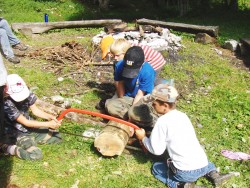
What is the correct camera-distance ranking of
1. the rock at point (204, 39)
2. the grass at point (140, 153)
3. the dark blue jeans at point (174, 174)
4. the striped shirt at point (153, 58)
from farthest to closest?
the rock at point (204, 39) < the striped shirt at point (153, 58) < the grass at point (140, 153) < the dark blue jeans at point (174, 174)

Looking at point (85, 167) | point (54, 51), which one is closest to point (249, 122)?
point (85, 167)

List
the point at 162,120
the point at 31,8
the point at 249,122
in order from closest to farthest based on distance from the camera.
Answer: the point at 162,120 → the point at 249,122 → the point at 31,8

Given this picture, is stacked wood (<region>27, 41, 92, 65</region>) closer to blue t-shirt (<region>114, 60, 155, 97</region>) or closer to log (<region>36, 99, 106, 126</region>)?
log (<region>36, 99, 106, 126</region>)

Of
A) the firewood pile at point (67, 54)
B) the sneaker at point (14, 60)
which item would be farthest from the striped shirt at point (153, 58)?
the sneaker at point (14, 60)

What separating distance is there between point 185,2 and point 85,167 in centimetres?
1094

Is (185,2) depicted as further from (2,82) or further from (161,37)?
(2,82)

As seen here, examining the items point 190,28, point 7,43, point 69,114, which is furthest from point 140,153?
point 190,28

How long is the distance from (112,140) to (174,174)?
0.89 metres

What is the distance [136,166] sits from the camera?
15.2 feet

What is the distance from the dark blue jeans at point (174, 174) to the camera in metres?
4.07

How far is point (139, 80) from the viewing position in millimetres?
5137

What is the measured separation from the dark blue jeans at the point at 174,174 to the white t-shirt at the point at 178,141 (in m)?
0.08

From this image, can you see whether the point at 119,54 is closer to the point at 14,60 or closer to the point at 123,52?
the point at 123,52

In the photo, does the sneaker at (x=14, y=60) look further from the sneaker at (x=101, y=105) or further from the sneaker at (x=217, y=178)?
the sneaker at (x=217, y=178)
